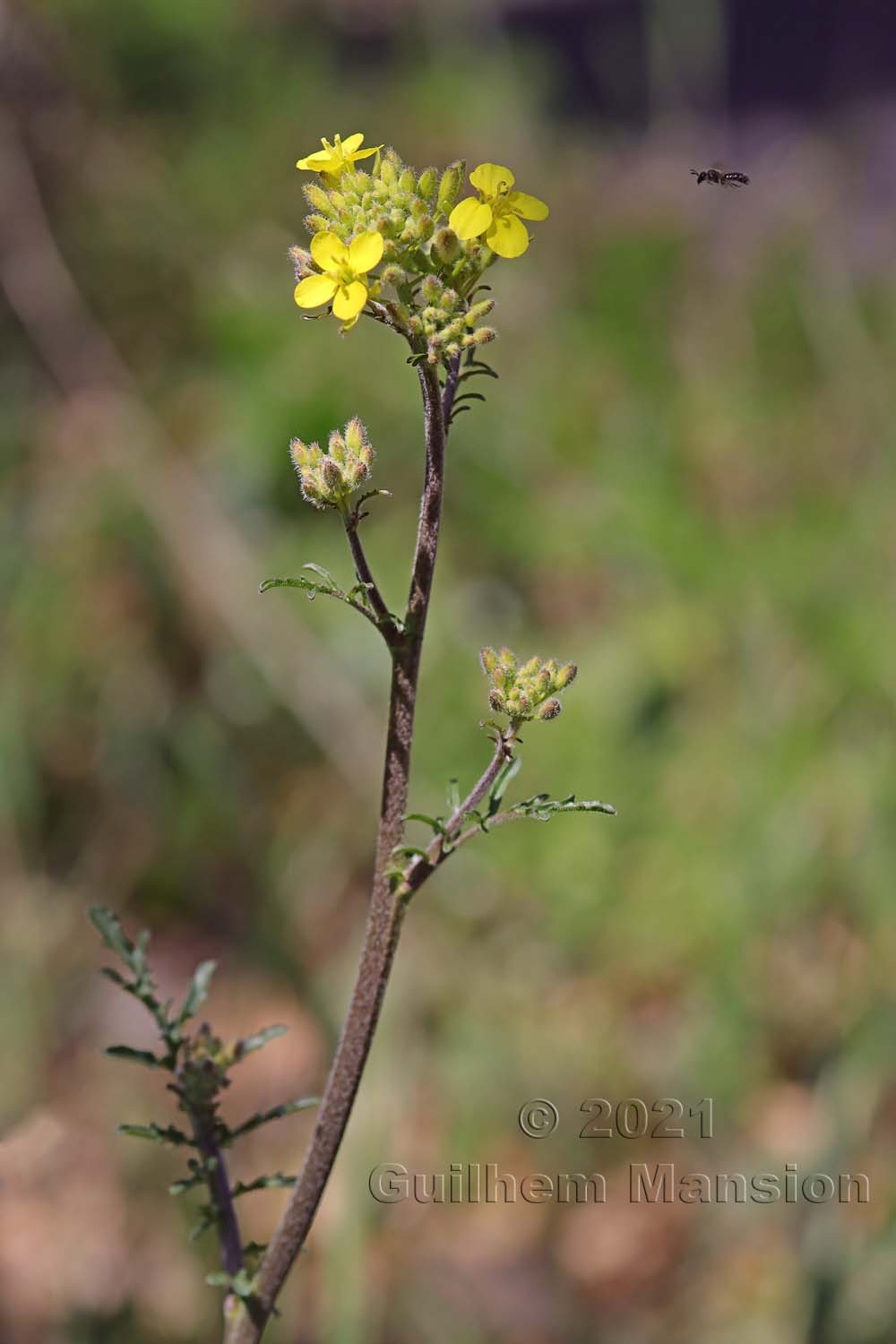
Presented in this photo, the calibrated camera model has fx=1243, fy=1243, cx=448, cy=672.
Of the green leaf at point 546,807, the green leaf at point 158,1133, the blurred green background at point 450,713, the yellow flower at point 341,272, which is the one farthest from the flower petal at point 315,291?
the blurred green background at point 450,713

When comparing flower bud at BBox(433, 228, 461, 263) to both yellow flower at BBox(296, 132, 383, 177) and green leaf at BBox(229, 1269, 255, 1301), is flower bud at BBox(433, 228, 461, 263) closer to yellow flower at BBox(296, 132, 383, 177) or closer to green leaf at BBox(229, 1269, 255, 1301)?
yellow flower at BBox(296, 132, 383, 177)

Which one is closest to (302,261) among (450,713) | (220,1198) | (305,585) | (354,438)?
(354,438)

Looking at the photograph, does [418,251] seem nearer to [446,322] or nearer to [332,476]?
[446,322]

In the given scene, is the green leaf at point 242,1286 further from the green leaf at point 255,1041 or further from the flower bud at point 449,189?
the flower bud at point 449,189

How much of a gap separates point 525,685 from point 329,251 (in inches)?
Answer: 14.0

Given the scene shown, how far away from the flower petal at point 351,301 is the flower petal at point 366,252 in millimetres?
12

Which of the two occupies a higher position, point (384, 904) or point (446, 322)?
point (446, 322)

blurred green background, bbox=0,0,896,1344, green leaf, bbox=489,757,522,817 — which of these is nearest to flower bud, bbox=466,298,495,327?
green leaf, bbox=489,757,522,817

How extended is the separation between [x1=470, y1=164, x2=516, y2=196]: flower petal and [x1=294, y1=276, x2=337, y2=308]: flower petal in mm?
132

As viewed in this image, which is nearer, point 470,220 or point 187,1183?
point 470,220

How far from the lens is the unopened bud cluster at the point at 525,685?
94cm

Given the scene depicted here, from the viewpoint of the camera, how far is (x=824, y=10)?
730 centimetres

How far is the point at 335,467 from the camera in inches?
35.6

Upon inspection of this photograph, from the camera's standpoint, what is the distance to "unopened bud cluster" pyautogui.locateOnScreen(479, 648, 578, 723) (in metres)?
0.94
